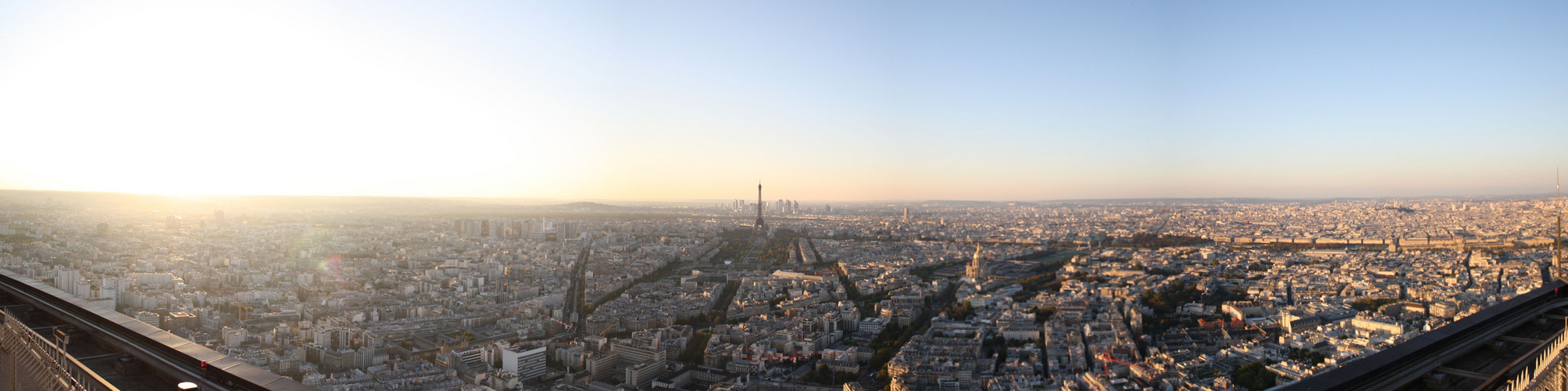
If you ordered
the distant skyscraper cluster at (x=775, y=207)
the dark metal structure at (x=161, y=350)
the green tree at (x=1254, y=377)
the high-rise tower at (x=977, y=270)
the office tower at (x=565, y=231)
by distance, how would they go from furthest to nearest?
the distant skyscraper cluster at (x=775, y=207), the office tower at (x=565, y=231), the high-rise tower at (x=977, y=270), the green tree at (x=1254, y=377), the dark metal structure at (x=161, y=350)

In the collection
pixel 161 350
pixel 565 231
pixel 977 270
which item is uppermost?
pixel 161 350

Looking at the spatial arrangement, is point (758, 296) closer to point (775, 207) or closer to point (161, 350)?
point (161, 350)

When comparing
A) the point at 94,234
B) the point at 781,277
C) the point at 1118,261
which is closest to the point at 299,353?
the point at 781,277

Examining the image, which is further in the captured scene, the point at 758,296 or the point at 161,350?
the point at 758,296

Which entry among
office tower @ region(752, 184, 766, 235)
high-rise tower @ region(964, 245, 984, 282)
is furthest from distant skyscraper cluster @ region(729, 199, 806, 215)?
high-rise tower @ region(964, 245, 984, 282)

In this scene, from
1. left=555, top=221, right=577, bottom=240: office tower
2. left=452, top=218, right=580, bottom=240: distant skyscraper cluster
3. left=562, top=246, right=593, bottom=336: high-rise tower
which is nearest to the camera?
left=562, top=246, right=593, bottom=336: high-rise tower

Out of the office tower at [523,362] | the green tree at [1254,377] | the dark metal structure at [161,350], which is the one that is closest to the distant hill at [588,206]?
the office tower at [523,362]

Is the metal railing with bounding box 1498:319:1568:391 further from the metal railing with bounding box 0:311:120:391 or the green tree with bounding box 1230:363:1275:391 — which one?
the green tree with bounding box 1230:363:1275:391

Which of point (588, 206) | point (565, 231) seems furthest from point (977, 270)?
point (588, 206)

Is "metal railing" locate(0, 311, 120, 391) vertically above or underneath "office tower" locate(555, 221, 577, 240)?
above

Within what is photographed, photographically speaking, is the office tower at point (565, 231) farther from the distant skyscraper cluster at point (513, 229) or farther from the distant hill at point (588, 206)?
the distant hill at point (588, 206)
